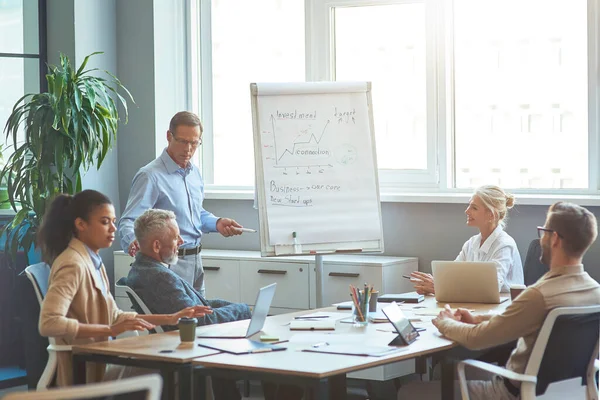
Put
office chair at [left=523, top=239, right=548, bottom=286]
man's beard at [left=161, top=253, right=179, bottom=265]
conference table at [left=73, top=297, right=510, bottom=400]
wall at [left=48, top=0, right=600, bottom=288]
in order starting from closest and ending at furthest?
conference table at [left=73, top=297, right=510, bottom=400], man's beard at [left=161, top=253, right=179, bottom=265], office chair at [left=523, top=239, right=548, bottom=286], wall at [left=48, top=0, right=600, bottom=288]

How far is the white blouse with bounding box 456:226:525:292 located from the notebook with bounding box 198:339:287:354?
5.26 feet

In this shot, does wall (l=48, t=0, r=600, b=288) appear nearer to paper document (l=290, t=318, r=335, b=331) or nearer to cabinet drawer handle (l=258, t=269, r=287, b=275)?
cabinet drawer handle (l=258, t=269, r=287, b=275)

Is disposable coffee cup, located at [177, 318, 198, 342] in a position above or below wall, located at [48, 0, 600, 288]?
below

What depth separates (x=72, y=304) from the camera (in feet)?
11.3

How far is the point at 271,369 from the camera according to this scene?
296 centimetres

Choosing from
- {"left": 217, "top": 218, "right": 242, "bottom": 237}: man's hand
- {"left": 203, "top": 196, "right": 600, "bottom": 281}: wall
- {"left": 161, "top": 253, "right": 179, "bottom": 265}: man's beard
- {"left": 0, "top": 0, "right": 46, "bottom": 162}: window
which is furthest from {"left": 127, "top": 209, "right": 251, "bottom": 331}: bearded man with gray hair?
{"left": 0, "top": 0, "right": 46, "bottom": 162}: window

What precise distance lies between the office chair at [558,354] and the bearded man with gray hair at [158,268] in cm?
129

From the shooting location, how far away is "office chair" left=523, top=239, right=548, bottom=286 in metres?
4.70

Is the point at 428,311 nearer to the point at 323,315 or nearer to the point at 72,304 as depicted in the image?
the point at 323,315

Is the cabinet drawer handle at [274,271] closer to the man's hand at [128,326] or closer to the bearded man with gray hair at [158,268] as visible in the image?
the bearded man with gray hair at [158,268]

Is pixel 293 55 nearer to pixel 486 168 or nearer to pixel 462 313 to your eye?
pixel 486 168

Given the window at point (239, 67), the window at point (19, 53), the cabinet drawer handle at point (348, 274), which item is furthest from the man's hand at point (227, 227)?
the window at point (19, 53)

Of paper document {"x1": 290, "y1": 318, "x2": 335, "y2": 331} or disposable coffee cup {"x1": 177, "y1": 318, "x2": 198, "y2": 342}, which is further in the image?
paper document {"x1": 290, "y1": 318, "x2": 335, "y2": 331}

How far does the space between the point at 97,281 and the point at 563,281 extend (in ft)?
5.55
